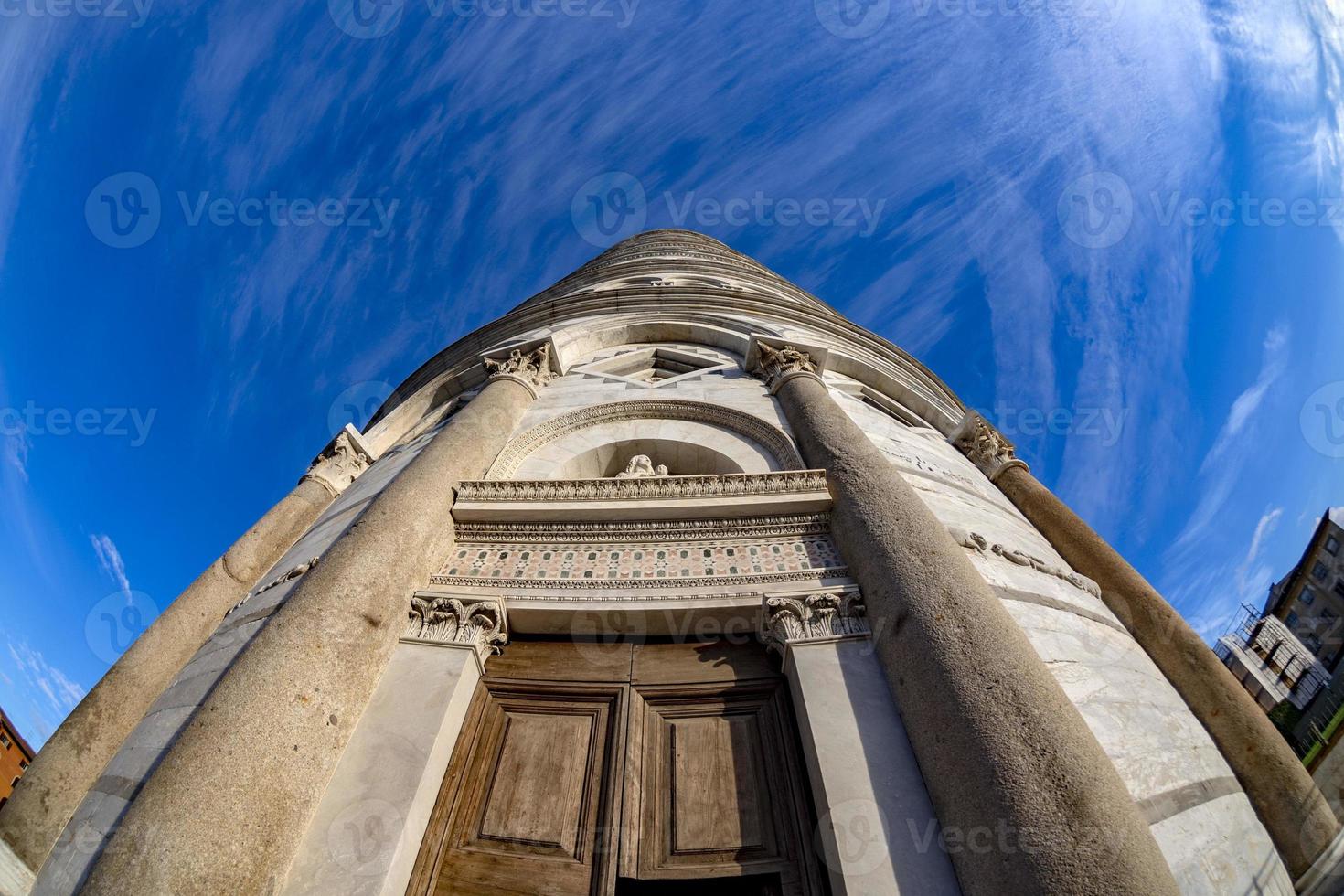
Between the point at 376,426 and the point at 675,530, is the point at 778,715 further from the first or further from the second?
the point at 376,426

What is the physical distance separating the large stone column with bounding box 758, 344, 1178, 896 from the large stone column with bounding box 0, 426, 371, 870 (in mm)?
6274

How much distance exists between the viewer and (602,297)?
496 inches

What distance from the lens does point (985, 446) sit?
9.52 m

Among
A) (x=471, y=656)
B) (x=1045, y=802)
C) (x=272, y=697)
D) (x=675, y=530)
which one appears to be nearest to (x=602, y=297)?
(x=675, y=530)

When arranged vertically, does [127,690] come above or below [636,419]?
below

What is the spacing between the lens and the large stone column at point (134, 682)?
15.7 ft

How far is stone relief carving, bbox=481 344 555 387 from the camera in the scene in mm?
8969

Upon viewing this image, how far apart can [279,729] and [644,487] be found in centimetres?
Result: 326

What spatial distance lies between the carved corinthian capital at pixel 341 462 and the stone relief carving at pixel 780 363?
6192 mm

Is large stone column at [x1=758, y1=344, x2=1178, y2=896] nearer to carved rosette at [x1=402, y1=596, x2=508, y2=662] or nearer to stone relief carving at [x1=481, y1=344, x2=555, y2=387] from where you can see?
carved rosette at [x1=402, y1=596, x2=508, y2=662]

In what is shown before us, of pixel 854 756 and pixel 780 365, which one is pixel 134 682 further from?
pixel 780 365

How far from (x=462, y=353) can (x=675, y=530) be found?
8536 millimetres

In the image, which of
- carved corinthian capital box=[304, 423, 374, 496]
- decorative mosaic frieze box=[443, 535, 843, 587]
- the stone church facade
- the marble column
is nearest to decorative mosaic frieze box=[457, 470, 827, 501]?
the stone church facade

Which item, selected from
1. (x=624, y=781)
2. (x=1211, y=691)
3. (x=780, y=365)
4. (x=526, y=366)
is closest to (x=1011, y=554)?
(x=1211, y=691)
